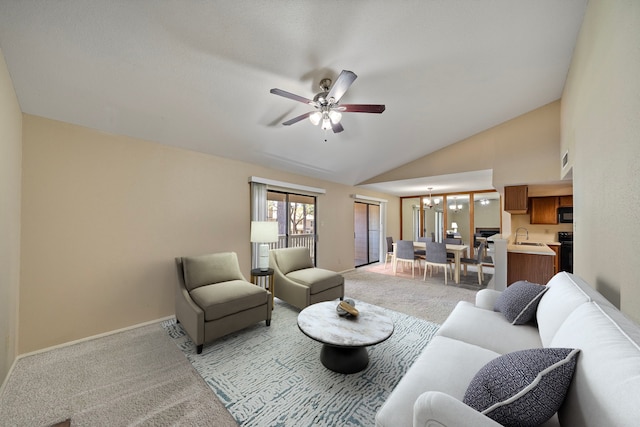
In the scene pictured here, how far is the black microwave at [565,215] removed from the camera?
4686 mm

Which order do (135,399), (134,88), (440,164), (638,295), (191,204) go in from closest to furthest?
(638,295)
(135,399)
(134,88)
(191,204)
(440,164)

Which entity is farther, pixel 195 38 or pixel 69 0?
pixel 195 38

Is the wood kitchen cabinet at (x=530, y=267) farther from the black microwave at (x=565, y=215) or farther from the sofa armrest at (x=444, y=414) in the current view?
the sofa armrest at (x=444, y=414)

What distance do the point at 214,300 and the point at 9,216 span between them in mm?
1728

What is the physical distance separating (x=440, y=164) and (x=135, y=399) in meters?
5.36

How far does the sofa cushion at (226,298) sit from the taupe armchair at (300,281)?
566 millimetres

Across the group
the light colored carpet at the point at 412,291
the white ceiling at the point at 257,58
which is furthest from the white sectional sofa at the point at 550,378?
the white ceiling at the point at 257,58

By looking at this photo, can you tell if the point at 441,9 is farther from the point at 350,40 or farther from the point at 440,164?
the point at 440,164

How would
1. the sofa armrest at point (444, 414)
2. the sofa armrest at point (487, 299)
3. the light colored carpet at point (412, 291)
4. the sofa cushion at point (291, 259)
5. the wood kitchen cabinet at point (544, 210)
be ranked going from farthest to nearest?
the wood kitchen cabinet at point (544, 210), the sofa cushion at point (291, 259), the light colored carpet at point (412, 291), the sofa armrest at point (487, 299), the sofa armrest at point (444, 414)

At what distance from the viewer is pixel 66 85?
2061 mm

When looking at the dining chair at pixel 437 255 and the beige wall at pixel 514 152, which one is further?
the dining chair at pixel 437 255

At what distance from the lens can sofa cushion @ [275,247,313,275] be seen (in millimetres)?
3541

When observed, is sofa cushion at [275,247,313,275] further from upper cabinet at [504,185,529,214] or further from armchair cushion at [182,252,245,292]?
upper cabinet at [504,185,529,214]

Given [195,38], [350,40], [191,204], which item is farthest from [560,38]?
Answer: [191,204]
